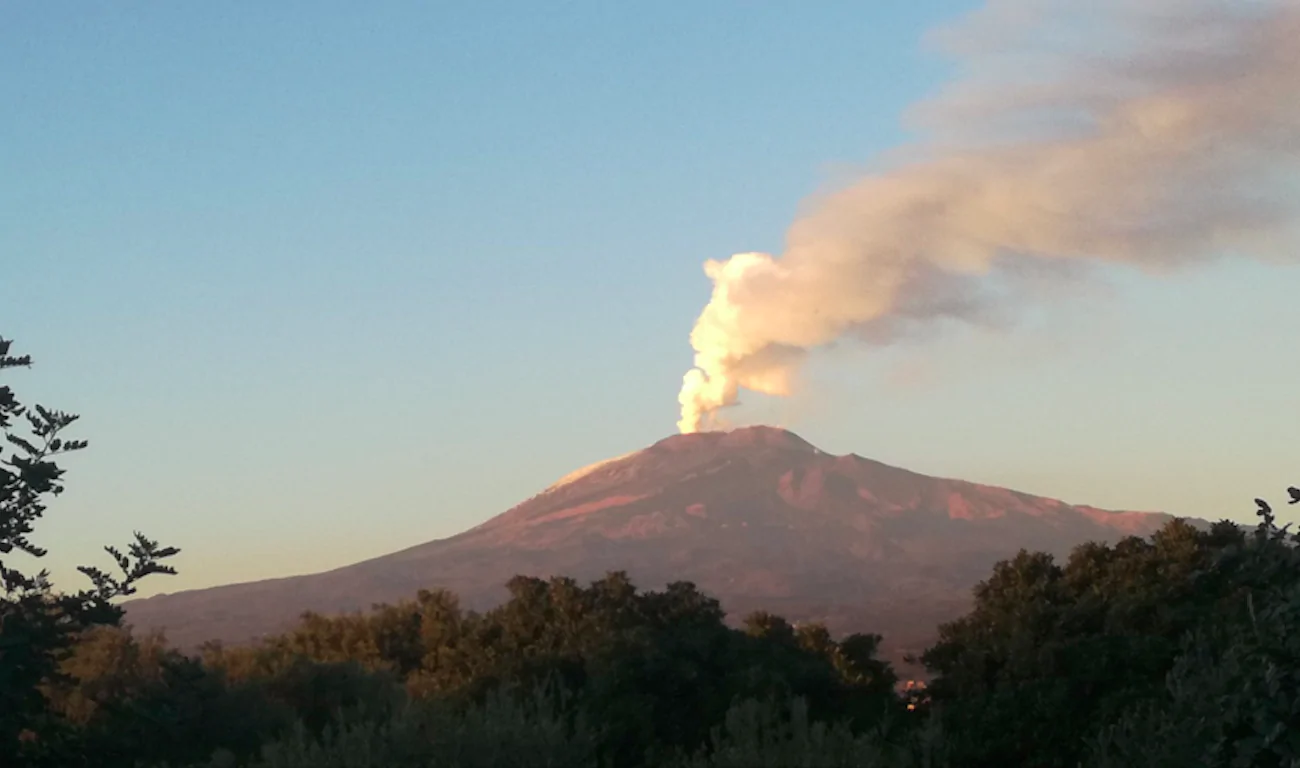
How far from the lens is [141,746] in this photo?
21.5 m

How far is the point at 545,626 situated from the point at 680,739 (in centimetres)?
1084

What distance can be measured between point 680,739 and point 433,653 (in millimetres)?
19661

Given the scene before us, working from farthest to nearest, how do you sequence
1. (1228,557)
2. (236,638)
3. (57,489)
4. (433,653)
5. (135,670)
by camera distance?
1. (236,638)
2. (433,653)
3. (135,670)
4. (57,489)
5. (1228,557)

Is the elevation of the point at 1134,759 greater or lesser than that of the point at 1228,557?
lesser

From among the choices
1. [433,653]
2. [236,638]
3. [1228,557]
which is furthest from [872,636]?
[236,638]

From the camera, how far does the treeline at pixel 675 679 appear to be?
44.2 feet

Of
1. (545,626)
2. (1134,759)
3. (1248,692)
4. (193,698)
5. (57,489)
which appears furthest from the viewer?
(545,626)

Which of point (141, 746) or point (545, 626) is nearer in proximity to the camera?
point (141, 746)

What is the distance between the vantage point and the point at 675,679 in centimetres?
3372

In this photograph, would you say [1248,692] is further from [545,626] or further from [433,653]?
[433,653]


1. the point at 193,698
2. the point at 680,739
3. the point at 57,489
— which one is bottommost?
the point at 680,739

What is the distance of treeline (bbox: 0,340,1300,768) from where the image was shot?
13469 mm

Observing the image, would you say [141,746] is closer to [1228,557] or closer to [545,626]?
[1228,557]

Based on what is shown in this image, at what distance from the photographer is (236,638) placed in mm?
189000
